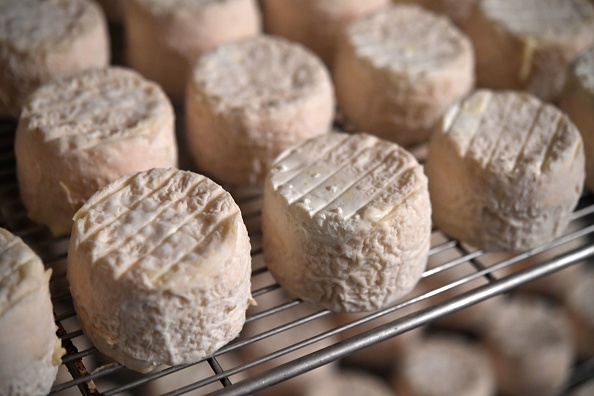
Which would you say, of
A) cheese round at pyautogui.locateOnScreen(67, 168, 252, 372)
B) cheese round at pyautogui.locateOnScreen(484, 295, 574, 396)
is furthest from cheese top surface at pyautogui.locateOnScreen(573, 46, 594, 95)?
cheese round at pyautogui.locateOnScreen(67, 168, 252, 372)

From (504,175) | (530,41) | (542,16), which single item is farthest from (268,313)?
(542,16)

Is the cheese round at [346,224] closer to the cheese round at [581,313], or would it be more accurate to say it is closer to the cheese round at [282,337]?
the cheese round at [282,337]

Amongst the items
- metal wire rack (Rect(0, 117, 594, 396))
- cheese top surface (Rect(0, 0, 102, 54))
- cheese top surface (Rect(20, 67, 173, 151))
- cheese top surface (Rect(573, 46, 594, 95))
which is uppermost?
cheese top surface (Rect(0, 0, 102, 54))

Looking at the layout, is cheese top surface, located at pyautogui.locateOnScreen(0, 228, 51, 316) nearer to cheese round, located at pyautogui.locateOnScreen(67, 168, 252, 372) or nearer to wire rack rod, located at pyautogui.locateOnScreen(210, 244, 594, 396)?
cheese round, located at pyautogui.locateOnScreen(67, 168, 252, 372)

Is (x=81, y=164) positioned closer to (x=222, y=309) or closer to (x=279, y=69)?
(x=222, y=309)

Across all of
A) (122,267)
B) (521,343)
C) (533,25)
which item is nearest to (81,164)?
(122,267)
